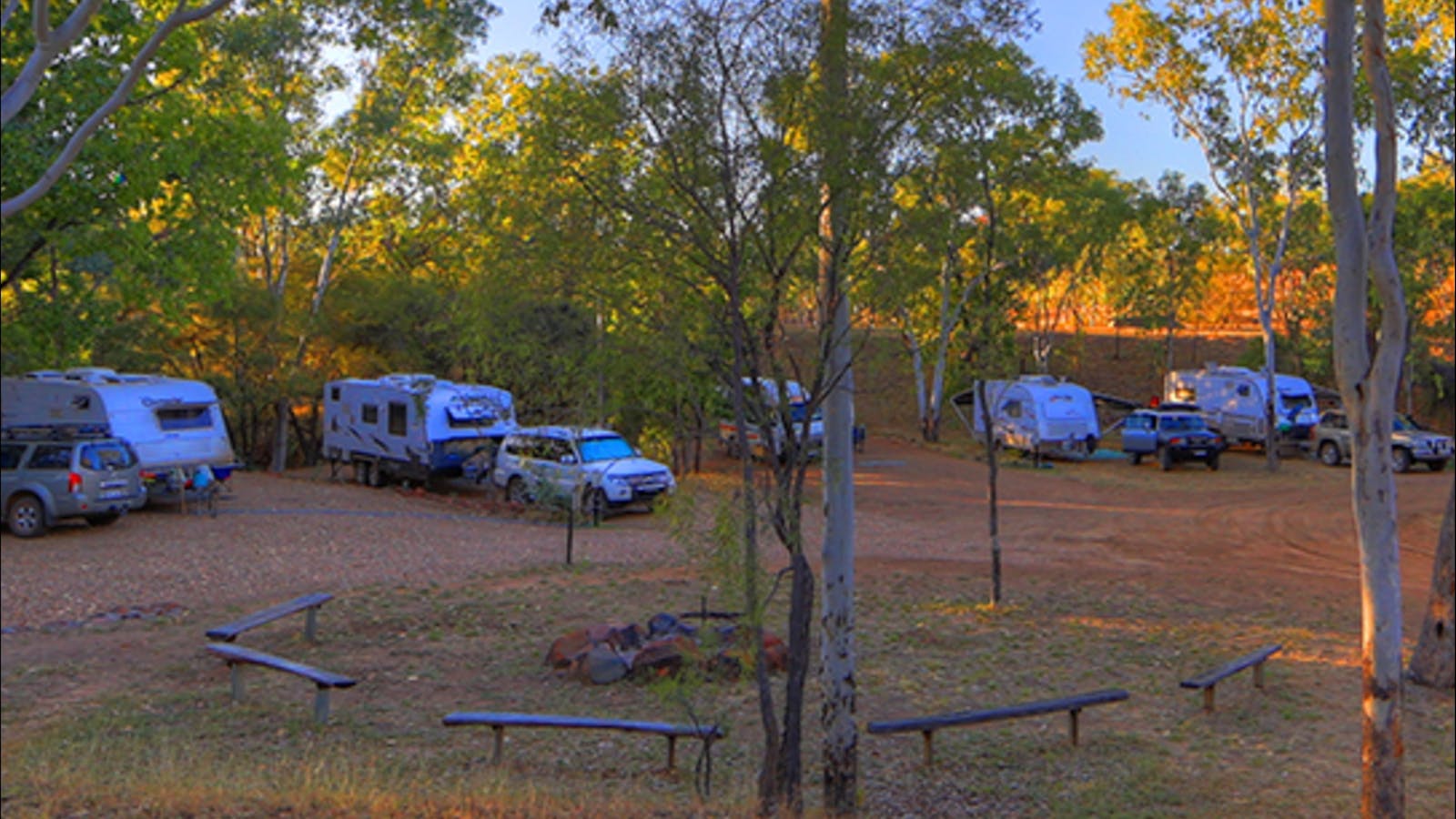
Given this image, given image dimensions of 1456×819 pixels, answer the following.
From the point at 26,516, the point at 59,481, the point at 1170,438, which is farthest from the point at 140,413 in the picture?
A: the point at 1170,438

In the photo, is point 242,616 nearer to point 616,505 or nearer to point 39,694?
point 39,694

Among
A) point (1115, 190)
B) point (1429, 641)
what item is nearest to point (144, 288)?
point (1429, 641)

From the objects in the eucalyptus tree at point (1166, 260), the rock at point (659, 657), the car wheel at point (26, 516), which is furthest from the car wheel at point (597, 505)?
the eucalyptus tree at point (1166, 260)

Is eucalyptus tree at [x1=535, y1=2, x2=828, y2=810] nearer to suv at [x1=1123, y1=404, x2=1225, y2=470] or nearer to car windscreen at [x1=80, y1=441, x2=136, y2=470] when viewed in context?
car windscreen at [x1=80, y1=441, x2=136, y2=470]

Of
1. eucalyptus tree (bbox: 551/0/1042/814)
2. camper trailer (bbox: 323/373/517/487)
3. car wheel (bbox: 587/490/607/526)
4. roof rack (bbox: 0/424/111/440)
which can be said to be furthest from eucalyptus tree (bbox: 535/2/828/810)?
camper trailer (bbox: 323/373/517/487)

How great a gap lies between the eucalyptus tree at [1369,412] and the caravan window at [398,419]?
869 inches

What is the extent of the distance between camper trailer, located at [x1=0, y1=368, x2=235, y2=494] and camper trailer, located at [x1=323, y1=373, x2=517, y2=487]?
4.03 m

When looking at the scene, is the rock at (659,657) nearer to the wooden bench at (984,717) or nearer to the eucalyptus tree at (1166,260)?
the wooden bench at (984,717)

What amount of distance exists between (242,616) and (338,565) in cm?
375

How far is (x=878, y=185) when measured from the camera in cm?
753

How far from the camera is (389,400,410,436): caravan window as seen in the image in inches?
1085

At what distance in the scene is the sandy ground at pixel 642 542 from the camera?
16.5m

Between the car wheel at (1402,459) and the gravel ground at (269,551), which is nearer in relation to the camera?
the gravel ground at (269,551)

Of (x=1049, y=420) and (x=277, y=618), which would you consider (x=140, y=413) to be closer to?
(x=277, y=618)
